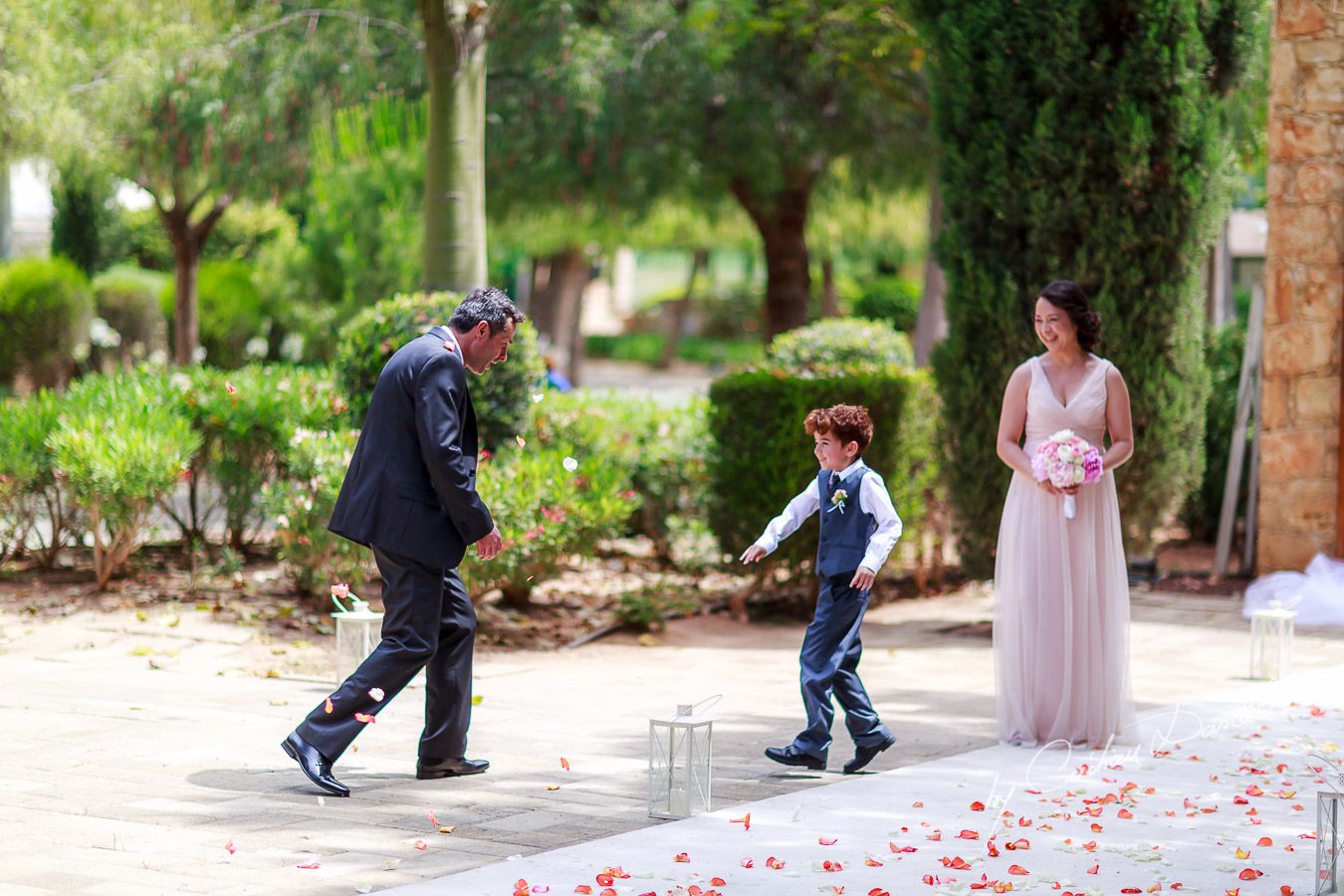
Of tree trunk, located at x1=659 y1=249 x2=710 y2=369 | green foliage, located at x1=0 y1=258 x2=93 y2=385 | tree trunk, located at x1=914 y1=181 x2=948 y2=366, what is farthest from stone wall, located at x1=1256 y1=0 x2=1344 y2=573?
tree trunk, located at x1=659 y1=249 x2=710 y2=369

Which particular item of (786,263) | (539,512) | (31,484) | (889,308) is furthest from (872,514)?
(889,308)

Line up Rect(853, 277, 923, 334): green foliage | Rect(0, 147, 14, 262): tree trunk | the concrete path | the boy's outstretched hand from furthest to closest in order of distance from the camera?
Rect(853, 277, 923, 334): green foliage < Rect(0, 147, 14, 262): tree trunk < the boy's outstretched hand < the concrete path

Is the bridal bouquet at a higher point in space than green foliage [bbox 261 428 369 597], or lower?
higher

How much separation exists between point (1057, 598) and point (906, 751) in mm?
928

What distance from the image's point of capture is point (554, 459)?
971 cm

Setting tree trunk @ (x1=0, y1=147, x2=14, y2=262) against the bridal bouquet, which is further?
tree trunk @ (x1=0, y1=147, x2=14, y2=262)

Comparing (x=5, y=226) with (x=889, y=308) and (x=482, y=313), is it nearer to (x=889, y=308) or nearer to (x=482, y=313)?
(x=889, y=308)

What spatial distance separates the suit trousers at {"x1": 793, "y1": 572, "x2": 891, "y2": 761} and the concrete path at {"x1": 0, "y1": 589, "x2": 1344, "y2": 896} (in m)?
0.17

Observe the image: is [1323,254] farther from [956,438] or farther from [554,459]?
[554,459]

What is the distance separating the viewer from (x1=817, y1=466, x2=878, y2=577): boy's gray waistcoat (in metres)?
6.51

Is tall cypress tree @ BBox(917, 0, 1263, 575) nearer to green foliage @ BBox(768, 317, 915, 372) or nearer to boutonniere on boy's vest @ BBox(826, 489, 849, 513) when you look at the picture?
green foliage @ BBox(768, 317, 915, 372)

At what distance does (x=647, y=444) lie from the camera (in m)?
11.7

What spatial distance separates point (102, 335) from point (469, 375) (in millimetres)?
16330

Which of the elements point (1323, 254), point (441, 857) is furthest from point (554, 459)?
point (1323, 254)
